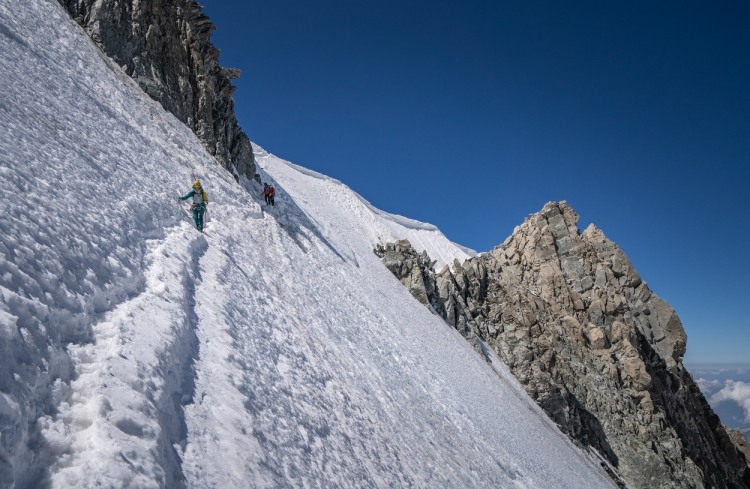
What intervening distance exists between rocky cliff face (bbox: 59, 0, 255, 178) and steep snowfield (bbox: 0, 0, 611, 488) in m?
2.06

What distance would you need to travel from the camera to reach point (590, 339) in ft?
136

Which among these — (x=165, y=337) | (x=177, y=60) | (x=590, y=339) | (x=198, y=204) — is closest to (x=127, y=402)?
(x=165, y=337)

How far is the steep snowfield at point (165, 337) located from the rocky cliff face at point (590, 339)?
16070 mm

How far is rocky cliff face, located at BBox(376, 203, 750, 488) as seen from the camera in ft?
116

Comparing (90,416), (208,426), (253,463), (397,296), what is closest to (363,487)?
(253,463)

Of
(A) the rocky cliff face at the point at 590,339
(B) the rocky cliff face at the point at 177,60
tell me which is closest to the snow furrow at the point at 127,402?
(B) the rocky cliff face at the point at 177,60

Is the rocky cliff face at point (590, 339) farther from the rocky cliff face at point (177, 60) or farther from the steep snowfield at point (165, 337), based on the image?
the rocky cliff face at point (177, 60)

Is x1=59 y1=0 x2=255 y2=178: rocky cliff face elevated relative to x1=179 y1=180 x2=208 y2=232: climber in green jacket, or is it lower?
elevated

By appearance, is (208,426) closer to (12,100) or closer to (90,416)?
(90,416)

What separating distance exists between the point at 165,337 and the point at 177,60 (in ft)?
81.0

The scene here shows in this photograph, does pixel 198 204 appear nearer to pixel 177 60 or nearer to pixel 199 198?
pixel 199 198

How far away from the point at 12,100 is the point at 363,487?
40.0 ft

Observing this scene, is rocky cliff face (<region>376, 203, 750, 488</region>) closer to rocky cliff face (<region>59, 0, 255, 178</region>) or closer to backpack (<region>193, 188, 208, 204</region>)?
rocky cliff face (<region>59, 0, 255, 178</region>)

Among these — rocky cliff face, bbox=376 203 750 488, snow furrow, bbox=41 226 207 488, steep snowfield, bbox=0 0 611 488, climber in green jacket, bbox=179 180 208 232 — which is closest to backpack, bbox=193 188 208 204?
climber in green jacket, bbox=179 180 208 232
